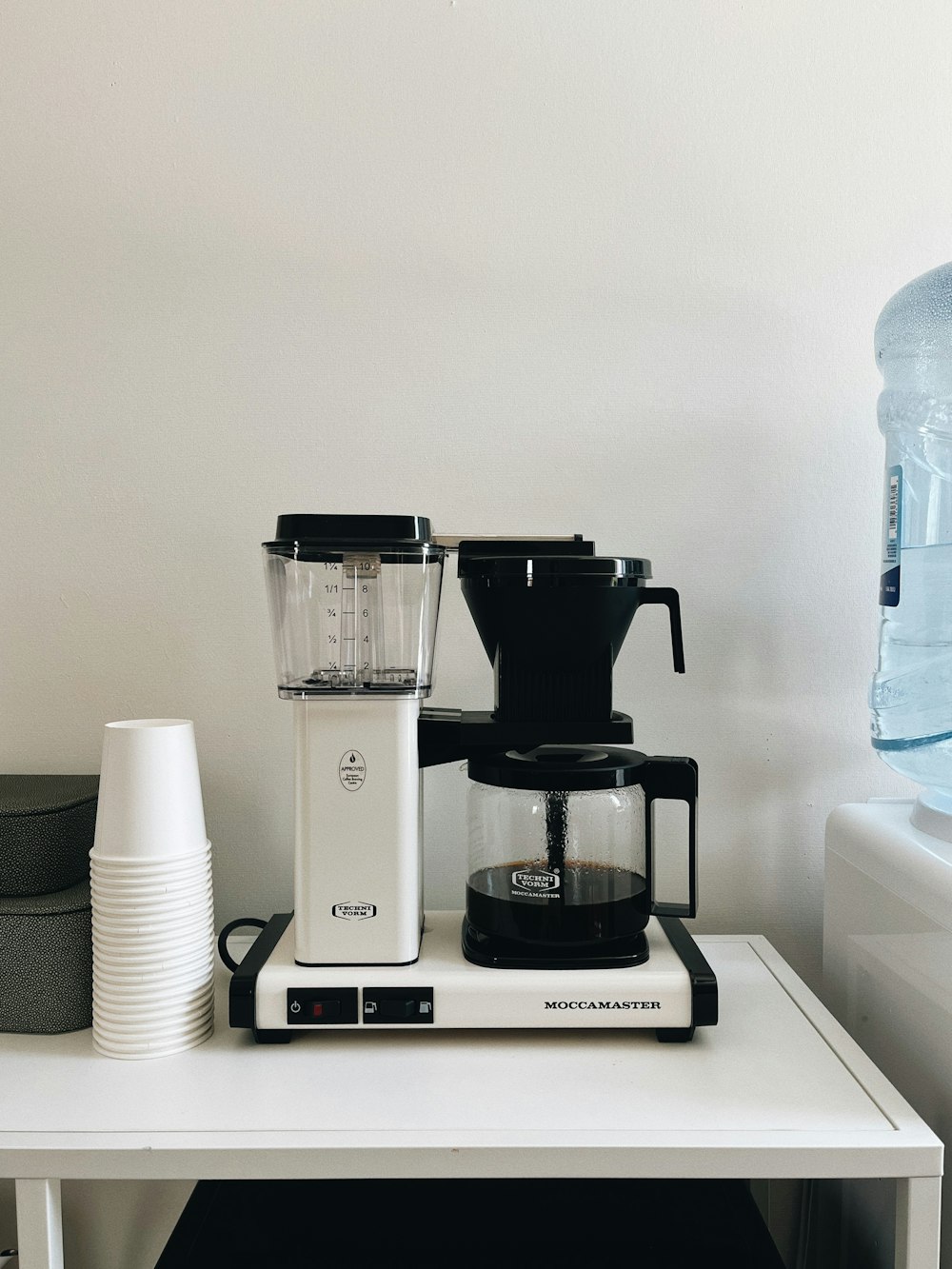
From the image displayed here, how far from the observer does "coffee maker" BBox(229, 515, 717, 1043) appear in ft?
2.88

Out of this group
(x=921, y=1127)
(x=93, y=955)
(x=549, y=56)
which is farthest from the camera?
(x=549, y=56)

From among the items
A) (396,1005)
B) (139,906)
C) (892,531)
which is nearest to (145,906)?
(139,906)

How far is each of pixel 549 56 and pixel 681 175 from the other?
0.21m

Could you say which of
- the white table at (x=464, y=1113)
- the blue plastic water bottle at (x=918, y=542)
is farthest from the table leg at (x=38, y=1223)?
the blue plastic water bottle at (x=918, y=542)

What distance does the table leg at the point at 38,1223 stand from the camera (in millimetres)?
740

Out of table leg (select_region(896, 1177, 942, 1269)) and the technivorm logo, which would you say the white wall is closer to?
the technivorm logo

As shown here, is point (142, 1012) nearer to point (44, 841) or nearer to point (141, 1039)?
point (141, 1039)

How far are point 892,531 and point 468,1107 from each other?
2.19 ft

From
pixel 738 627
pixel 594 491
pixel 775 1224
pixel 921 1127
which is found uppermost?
pixel 594 491

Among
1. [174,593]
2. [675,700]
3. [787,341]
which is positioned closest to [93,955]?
[174,593]

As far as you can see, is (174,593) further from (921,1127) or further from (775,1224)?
(775,1224)

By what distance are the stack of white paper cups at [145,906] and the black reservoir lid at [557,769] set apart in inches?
11.2

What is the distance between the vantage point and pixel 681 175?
116 centimetres

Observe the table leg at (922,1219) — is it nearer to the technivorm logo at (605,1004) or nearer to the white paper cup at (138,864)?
the technivorm logo at (605,1004)
